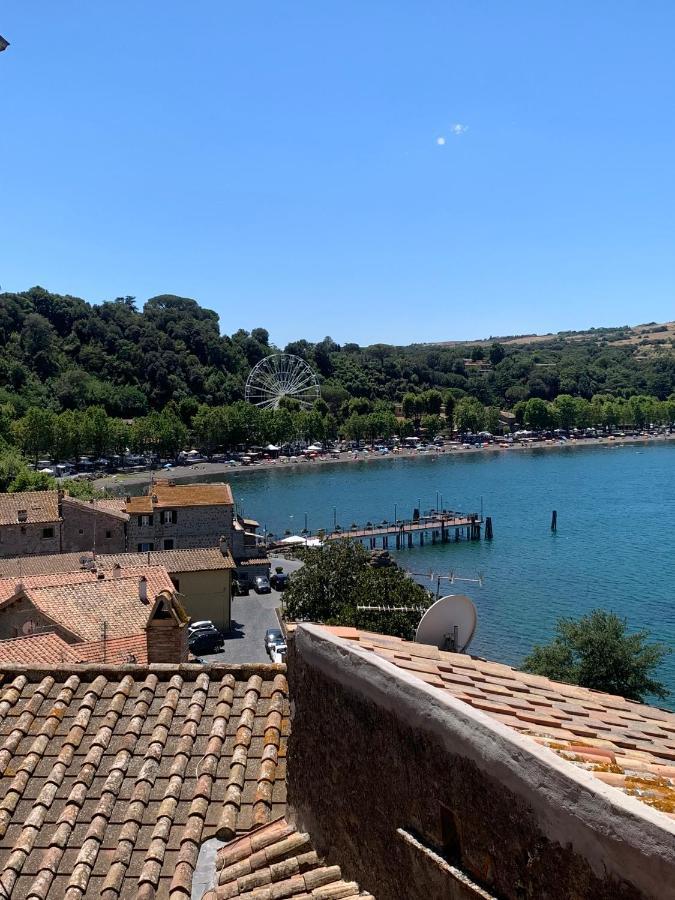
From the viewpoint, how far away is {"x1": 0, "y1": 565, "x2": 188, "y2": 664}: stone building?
1560 cm

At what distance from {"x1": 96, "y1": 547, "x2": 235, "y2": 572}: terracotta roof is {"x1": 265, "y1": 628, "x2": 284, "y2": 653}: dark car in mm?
3521

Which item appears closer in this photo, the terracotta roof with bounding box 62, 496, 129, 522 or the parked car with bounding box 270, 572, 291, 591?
the parked car with bounding box 270, 572, 291, 591

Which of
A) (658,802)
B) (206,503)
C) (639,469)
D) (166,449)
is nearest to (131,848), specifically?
(658,802)

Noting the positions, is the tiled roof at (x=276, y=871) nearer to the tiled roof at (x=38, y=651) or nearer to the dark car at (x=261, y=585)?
the tiled roof at (x=38, y=651)

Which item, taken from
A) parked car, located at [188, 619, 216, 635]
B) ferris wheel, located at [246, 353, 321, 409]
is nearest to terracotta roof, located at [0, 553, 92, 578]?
parked car, located at [188, 619, 216, 635]

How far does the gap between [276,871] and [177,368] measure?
141949mm

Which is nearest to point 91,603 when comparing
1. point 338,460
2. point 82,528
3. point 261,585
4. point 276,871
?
point 276,871

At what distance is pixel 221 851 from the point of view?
4.18 m

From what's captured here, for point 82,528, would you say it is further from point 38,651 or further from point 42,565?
point 38,651

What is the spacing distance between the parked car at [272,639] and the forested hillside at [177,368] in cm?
9197

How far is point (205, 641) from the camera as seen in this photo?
1153 inches

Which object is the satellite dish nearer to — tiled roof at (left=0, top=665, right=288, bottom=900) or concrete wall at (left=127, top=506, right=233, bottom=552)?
tiled roof at (left=0, top=665, right=288, bottom=900)

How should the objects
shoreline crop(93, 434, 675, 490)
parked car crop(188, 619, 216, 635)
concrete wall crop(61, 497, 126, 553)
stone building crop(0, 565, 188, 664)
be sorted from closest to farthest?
stone building crop(0, 565, 188, 664) < parked car crop(188, 619, 216, 635) < concrete wall crop(61, 497, 126, 553) < shoreline crop(93, 434, 675, 490)

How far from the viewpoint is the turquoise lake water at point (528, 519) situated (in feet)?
133
